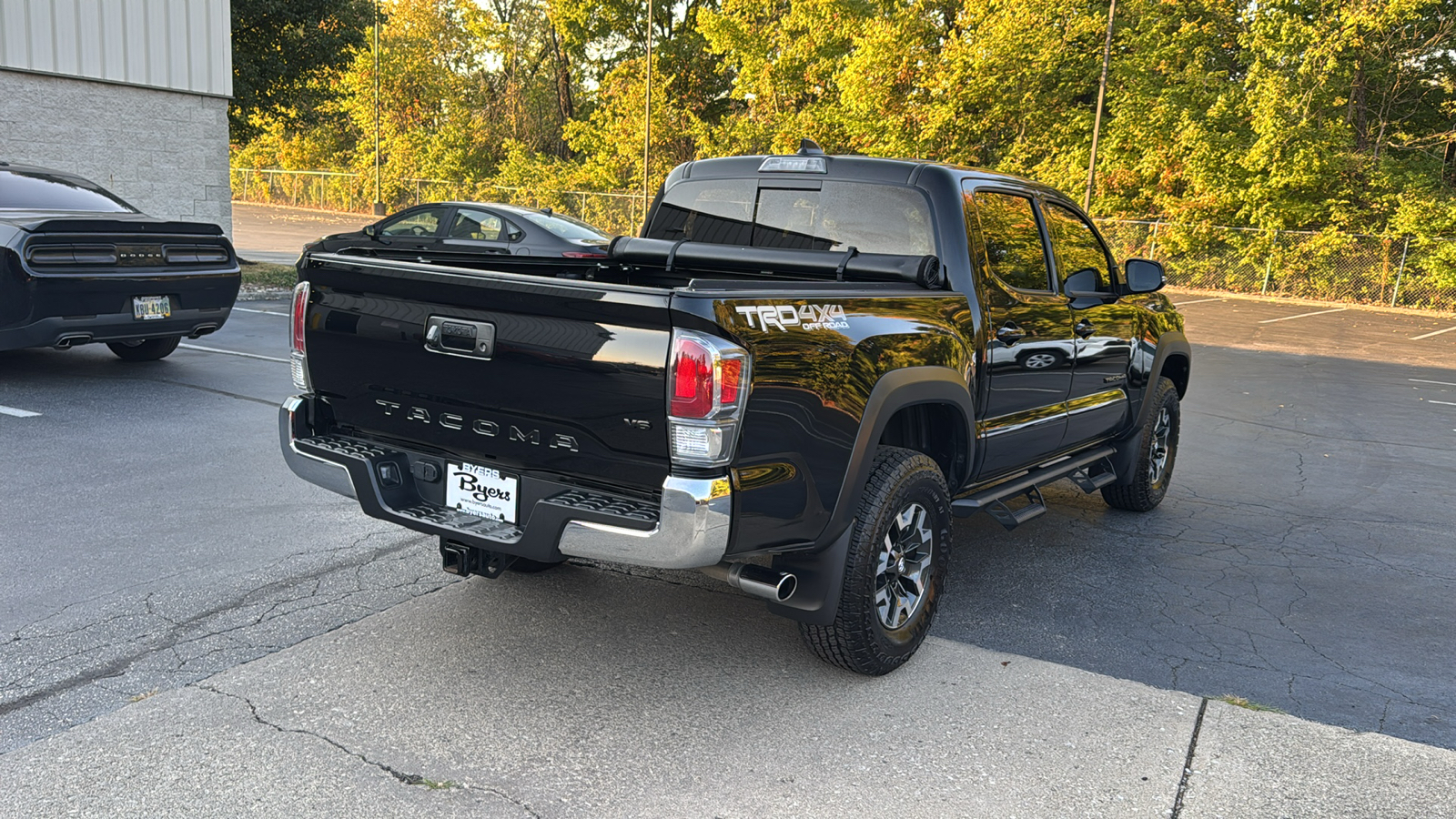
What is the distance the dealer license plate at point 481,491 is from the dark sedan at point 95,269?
5.92 metres

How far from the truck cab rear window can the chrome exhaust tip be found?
1.68 metres

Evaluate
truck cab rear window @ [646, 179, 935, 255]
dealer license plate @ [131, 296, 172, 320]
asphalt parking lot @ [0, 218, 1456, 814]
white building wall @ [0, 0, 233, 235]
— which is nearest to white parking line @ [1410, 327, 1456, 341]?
asphalt parking lot @ [0, 218, 1456, 814]

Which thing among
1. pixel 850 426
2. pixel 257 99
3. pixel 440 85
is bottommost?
pixel 850 426

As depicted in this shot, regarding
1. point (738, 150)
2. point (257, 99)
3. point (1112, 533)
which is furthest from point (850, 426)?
point (738, 150)

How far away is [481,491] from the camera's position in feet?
11.7

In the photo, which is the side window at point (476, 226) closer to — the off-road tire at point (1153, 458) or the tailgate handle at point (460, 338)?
the off-road tire at point (1153, 458)

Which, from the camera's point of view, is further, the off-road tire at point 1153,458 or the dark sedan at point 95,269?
the dark sedan at point 95,269

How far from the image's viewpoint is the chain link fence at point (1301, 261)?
87.1 ft

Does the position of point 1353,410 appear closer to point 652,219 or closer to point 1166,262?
point 652,219

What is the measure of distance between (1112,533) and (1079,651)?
199 cm

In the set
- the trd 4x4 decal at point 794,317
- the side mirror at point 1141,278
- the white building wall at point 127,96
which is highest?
the white building wall at point 127,96

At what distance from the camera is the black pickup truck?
3.20 meters

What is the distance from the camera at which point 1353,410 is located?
36.8 feet

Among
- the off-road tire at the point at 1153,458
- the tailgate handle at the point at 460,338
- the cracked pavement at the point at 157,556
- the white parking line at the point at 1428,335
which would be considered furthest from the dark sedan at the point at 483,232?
the white parking line at the point at 1428,335
